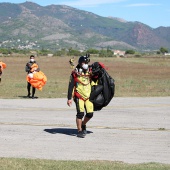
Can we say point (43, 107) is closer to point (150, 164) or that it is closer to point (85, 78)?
point (85, 78)

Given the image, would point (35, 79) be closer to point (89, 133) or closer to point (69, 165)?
point (89, 133)

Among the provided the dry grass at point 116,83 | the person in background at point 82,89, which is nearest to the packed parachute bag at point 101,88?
the person in background at point 82,89

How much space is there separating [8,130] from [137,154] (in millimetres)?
3837

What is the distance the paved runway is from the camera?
9.80 meters

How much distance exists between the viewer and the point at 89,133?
40.3ft

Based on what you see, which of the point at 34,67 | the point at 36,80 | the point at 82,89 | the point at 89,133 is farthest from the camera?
the point at 34,67

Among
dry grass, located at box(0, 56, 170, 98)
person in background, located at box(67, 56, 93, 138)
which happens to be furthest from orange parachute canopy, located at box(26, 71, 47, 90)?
person in background, located at box(67, 56, 93, 138)

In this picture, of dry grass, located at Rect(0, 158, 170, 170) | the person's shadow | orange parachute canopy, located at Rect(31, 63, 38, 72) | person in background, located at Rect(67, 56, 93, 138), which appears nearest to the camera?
dry grass, located at Rect(0, 158, 170, 170)

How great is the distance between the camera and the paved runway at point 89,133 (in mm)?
9805

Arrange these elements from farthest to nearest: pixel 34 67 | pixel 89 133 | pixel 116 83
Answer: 1. pixel 116 83
2. pixel 34 67
3. pixel 89 133

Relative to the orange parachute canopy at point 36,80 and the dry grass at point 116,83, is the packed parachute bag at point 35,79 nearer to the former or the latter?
the orange parachute canopy at point 36,80

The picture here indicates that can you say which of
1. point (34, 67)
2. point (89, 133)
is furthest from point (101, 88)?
point (34, 67)

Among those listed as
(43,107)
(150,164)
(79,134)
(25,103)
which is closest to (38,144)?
(79,134)

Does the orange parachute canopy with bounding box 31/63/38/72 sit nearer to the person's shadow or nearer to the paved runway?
the paved runway
